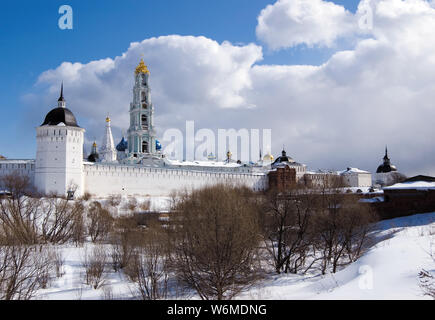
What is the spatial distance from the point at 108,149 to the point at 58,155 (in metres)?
18.9

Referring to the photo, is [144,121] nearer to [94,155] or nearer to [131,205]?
[94,155]

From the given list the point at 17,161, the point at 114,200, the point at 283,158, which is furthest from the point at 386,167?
the point at 17,161

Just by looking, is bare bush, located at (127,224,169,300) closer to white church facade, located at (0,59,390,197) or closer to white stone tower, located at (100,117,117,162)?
white church facade, located at (0,59,390,197)

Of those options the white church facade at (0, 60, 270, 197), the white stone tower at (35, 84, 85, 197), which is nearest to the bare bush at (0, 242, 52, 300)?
the white stone tower at (35, 84, 85, 197)

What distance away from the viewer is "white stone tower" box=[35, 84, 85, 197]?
119ft

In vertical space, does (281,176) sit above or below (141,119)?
below

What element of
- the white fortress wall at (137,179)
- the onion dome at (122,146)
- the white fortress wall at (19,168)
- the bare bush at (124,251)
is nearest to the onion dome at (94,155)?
the onion dome at (122,146)

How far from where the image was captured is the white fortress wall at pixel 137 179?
3991 cm

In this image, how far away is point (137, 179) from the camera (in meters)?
43.0

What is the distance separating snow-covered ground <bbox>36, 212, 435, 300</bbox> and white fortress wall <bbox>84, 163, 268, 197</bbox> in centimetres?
2229
